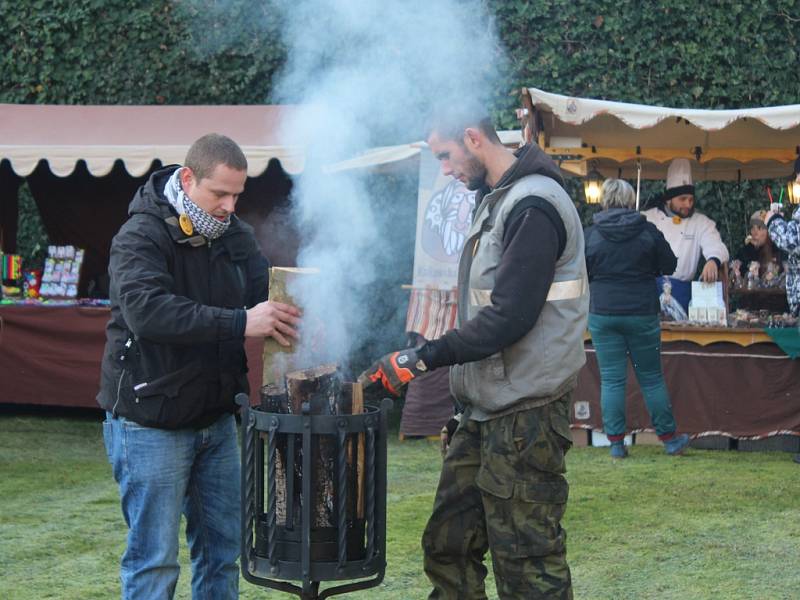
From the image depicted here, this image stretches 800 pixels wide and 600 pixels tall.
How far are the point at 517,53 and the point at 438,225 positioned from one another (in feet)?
11.2

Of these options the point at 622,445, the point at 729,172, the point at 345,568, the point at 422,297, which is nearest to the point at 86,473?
the point at 422,297

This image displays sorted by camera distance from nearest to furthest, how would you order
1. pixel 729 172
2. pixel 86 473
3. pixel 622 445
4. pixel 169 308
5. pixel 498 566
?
pixel 169 308
pixel 498 566
pixel 86 473
pixel 622 445
pixel 729 172

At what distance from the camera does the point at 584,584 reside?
462cm

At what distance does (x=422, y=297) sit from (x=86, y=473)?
2.85m

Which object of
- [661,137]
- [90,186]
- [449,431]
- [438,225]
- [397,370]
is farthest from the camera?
[90,186]

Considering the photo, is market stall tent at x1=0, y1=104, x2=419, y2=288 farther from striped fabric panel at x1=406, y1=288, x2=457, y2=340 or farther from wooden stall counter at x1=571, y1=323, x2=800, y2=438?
wooden stall counter at x1=571, y1=323, x2=800, y2=438

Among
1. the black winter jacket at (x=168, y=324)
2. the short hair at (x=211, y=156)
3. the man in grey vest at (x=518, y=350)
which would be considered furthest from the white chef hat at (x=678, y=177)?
the short hair at (x=211, y=156)

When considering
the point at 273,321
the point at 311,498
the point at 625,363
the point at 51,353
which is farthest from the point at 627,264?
the point at 51,353

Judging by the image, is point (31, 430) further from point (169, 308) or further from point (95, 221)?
point (169, 308)

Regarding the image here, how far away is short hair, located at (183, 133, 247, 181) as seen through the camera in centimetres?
322

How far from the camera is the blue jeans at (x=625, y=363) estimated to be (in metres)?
7.18

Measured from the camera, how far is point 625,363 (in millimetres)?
7316

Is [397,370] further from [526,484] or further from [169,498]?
[169,498]

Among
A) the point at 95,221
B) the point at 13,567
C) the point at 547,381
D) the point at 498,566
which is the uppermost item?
the point at 95,221
